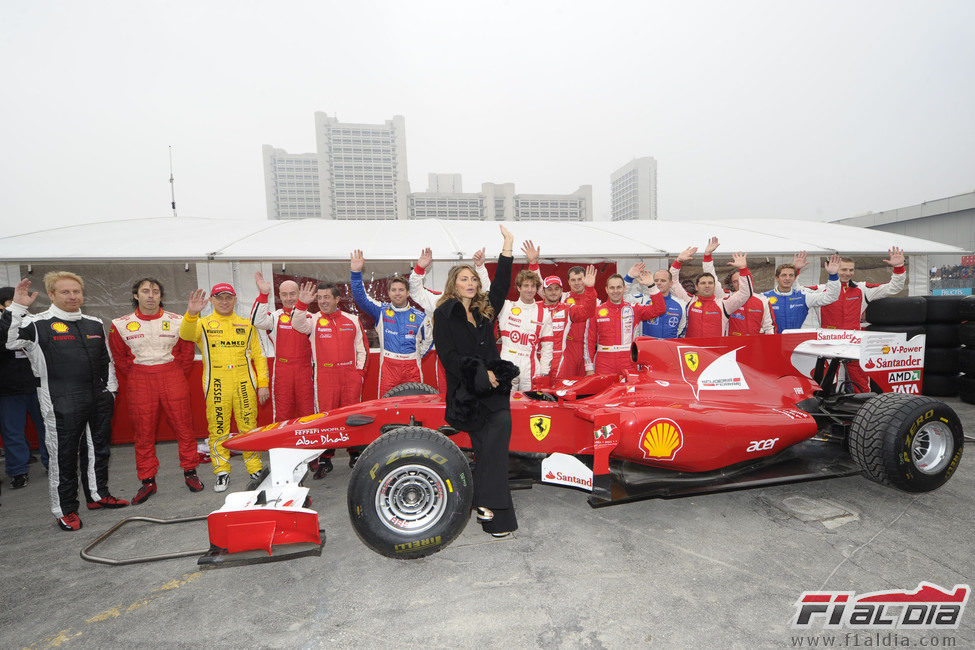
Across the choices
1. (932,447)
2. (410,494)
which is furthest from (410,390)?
(932,447)

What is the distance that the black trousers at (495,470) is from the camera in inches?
115

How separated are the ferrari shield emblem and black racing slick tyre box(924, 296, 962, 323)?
278 inches

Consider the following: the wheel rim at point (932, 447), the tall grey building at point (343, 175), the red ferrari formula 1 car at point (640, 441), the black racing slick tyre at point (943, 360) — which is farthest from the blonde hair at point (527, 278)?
the tall grey building at point (343, 175)

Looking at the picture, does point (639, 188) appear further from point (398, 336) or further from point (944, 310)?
point (398, 336)

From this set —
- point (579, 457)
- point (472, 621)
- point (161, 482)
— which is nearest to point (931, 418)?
point (579, 457)

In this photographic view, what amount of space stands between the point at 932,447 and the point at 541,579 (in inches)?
138

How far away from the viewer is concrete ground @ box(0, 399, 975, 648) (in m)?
2.33

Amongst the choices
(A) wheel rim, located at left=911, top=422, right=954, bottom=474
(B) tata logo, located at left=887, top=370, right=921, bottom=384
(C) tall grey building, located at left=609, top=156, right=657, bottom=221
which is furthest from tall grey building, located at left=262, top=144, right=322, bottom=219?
(A) wheel rim, located at left=911, top=422, right=954, bottom=474

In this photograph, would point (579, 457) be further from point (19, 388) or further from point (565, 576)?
point (19, 388)

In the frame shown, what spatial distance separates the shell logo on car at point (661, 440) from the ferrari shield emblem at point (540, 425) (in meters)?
0.69

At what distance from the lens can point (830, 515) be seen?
11.3 feet

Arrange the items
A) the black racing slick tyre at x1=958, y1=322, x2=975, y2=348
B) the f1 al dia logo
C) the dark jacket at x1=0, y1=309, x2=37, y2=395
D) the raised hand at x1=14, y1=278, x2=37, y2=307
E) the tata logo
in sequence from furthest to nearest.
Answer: the black racing slick tyre at x1=958, y1=322, x2=975, y2=348 → the dark jacket at x1=0, y1=309, x2=37, y2=395 → the tata logo → the raised hand at x1=14, y1=278, x2=37, y2=307 → the f1 al dia logo

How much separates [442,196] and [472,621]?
1440 inches

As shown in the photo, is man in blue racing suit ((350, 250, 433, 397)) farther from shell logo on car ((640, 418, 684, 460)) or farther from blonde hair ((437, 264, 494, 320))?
shell logo on car ((640, 418, 684, 460))
